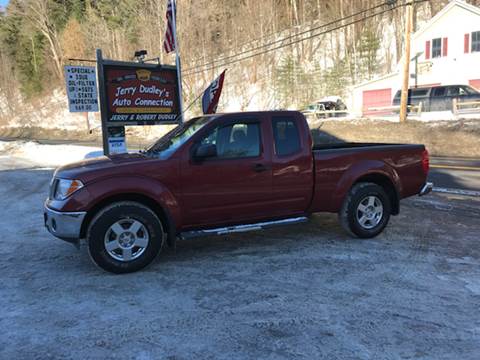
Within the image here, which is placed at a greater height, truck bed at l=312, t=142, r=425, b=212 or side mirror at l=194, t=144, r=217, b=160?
side mirror at l=194, t=144, r=217, b=160

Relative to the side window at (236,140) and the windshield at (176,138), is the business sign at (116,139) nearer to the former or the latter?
the windshield at (176,138)

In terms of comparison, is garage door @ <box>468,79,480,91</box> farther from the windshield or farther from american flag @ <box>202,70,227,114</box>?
the windshield

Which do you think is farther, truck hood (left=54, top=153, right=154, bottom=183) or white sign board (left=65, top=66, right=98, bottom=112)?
white sign board (left=65, top=66, right=98, bottom=112)

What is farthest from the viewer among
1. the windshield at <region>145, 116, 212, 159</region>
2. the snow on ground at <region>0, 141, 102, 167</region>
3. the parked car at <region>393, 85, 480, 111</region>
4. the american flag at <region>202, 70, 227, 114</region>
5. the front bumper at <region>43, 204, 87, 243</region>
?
the parked car at <region>393, 85, 480, 111</region>

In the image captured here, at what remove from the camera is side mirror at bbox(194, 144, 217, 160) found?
16.4 feet

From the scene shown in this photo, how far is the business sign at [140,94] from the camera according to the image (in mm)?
9992

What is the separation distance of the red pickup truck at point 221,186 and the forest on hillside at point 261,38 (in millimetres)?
32475

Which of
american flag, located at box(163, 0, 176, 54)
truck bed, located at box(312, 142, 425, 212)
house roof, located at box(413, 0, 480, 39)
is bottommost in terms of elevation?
truck bed, located at box(312, 142, 425, 212)

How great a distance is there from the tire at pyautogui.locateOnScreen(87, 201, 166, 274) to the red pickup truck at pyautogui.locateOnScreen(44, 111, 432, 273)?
11 mm

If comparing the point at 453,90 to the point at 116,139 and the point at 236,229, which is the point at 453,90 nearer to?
the point at 116,139

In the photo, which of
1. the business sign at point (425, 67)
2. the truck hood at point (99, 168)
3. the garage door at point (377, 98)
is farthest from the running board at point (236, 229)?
the business sign at point (425, 67)

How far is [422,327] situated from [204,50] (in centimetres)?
5147

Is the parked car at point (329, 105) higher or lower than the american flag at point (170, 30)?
lower

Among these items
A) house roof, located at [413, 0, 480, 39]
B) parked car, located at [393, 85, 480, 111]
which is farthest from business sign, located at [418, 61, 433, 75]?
parked car, located at [393, 85, 480, 111]
